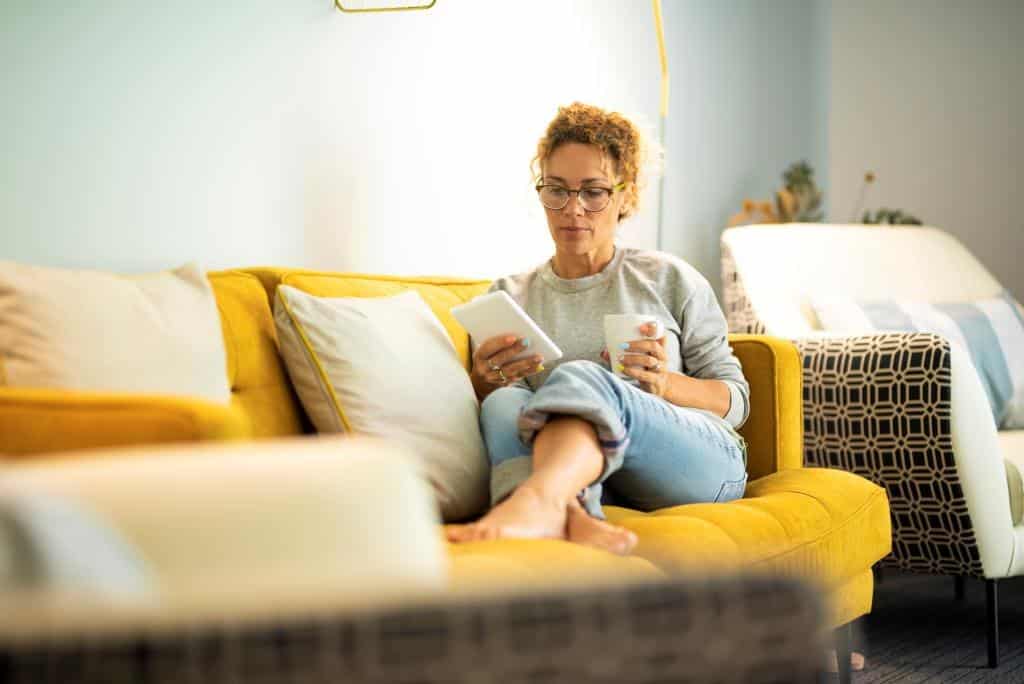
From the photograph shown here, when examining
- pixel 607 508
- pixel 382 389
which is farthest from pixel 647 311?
pixel 382 389

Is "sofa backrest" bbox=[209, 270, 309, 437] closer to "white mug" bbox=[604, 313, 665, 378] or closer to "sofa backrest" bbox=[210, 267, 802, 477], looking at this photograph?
"sofa backrest" bbox=[210, 267, 802, 477]

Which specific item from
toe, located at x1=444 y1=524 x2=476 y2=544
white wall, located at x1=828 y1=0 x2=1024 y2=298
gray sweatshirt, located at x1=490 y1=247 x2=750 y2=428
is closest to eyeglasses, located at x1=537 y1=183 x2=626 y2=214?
gray sweatshirt, located at x1=490 y1=247 x2=750 y2=428

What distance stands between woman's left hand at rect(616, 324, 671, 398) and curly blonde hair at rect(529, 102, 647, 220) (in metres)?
0.48

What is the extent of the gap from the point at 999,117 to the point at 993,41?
30 centimetres

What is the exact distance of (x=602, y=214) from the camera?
2361mm

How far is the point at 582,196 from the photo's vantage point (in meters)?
2.35

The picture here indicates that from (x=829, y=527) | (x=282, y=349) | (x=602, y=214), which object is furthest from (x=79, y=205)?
(x=829, y=527)

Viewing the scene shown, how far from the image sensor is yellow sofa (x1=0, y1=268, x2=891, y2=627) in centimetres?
113

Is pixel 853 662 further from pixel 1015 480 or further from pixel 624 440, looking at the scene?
pixel 624 440

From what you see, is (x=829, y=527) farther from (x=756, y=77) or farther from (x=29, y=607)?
(x=756, y=77)

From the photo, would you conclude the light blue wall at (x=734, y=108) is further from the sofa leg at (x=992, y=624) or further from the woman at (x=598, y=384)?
the sofa leg at (x=992, y=624)

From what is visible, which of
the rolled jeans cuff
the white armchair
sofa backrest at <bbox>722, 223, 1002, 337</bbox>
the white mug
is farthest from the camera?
sofa backrest at <bbox>722, 223, 1002, 337</bbox>

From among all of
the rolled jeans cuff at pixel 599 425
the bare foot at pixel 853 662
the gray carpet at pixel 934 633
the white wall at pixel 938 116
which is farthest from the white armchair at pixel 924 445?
the white wall at pixel 938 116

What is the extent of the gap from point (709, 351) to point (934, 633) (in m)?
1.14
